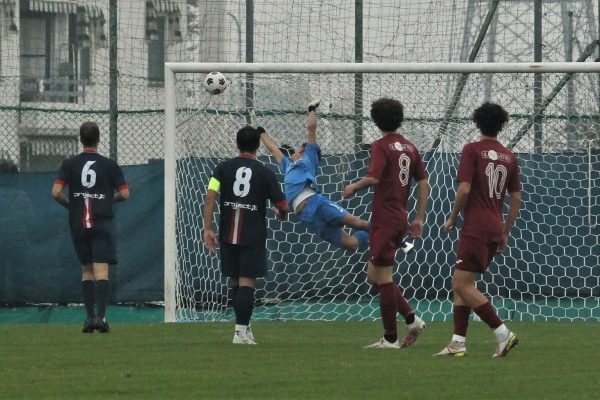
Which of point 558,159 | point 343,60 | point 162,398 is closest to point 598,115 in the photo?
point 558,159

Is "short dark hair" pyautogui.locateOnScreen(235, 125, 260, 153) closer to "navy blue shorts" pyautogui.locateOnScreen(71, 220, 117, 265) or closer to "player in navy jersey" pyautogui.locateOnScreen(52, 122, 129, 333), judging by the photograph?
"player in navy jersey" pyautogui.locateOnScreen(52, 122, 129, 333)

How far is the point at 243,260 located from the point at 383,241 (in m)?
1.23

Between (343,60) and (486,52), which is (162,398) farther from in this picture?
(486,52)

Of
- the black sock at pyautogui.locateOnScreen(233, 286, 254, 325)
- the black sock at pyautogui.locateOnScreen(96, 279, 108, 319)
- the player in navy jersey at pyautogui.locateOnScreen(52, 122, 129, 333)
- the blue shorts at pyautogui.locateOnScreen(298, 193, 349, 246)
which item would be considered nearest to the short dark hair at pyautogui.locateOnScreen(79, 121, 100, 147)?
the player in navy jersey at pyautogui.locateOnScreen(52, 122, 129, 333)

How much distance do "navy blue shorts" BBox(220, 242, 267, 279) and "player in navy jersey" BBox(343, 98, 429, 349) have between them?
3.10 ft

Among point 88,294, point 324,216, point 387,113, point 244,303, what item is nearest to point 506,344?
point 387,113

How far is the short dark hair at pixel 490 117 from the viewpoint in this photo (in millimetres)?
9609

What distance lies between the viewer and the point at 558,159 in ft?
50.7

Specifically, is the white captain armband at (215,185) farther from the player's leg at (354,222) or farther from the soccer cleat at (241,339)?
the player's leg at (354,222)

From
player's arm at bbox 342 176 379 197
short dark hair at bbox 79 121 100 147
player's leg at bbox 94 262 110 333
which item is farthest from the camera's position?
player's leg at bbox 94 262 110 333

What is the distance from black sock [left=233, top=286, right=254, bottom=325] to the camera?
428 inches

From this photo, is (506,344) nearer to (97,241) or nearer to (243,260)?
Result: (243,260)

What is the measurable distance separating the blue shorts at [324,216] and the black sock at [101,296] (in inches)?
78.9

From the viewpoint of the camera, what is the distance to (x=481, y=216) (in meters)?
9.62
